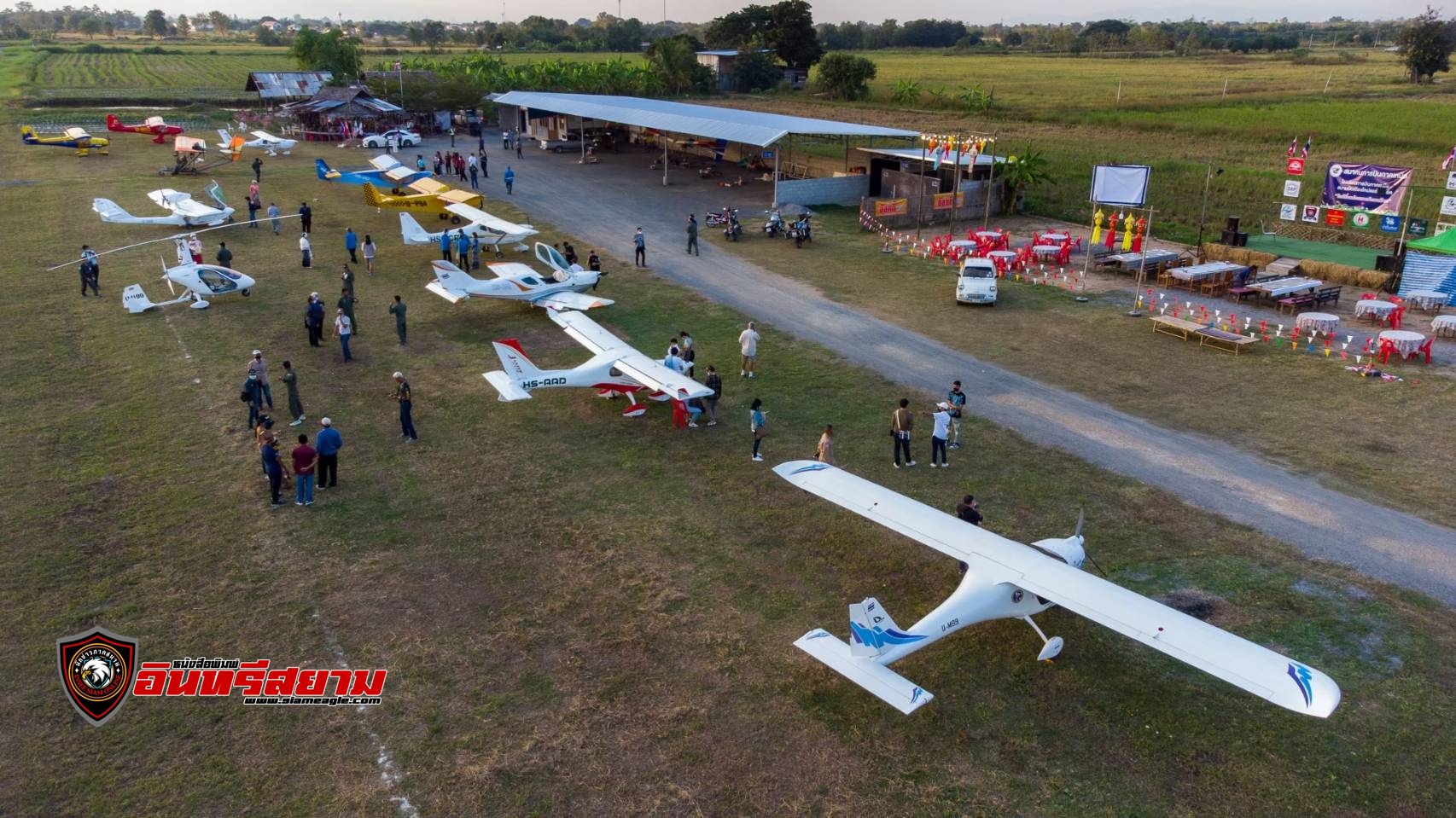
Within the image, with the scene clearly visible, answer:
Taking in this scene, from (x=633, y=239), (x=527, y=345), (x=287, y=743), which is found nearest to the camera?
(x=287, y=743)

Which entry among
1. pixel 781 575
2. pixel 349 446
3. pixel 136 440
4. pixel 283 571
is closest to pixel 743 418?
pixel 781 575

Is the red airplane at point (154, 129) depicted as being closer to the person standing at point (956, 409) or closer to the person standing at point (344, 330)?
the person standing at point (344, 330)

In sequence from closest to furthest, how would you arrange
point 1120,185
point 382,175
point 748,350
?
point 748,350
point 1120,185
point 382,175

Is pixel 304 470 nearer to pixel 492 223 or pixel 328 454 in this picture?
pixel 328 454

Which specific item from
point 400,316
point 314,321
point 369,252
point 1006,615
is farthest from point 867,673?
point 369,252

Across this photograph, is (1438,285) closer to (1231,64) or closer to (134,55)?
(1231,64)

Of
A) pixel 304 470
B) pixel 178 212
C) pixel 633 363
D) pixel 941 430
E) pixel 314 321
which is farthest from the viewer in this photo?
pixel 178 212

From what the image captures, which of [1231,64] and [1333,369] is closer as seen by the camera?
[1333,369]
